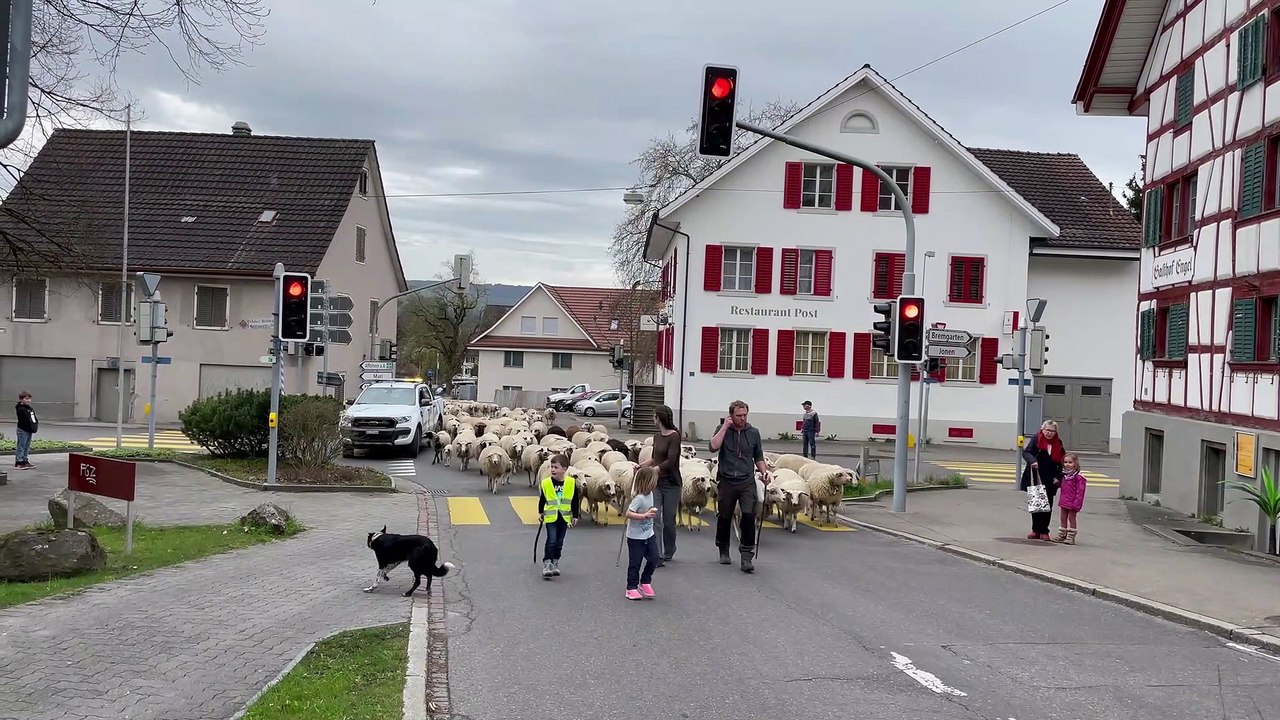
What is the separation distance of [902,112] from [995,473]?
14.3 m

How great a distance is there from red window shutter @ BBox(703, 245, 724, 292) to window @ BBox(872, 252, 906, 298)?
5.25 meters

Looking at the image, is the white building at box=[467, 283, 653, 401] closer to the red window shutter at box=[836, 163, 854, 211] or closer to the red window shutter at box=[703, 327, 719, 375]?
the red window shutter at box=[703, 327, 719, 375]

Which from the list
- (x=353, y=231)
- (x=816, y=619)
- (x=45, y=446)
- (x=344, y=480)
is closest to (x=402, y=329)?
(x=353, y=231)

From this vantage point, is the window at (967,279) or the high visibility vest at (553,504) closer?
the high visibility vest at (553,504)

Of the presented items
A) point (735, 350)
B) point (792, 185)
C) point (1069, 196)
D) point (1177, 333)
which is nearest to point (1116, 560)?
point (1177, 333)

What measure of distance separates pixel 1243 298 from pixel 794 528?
790 centimetres

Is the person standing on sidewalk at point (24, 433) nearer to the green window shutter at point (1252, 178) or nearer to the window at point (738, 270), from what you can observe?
the window at point (738, 270)

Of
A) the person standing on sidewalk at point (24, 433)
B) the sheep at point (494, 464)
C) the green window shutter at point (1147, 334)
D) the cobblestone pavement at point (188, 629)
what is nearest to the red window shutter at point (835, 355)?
the green window shutter at point (1147, 334)

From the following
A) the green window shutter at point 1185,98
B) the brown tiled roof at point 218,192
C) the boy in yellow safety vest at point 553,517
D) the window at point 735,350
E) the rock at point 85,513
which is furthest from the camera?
the brown tiled roof at point 218,192

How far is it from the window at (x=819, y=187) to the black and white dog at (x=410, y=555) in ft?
97.1

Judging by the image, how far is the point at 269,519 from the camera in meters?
14.5

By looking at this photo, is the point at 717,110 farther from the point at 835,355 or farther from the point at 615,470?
the point at 835,355

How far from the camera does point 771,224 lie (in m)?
38.3

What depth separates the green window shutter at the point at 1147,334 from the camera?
2161 centimetres
